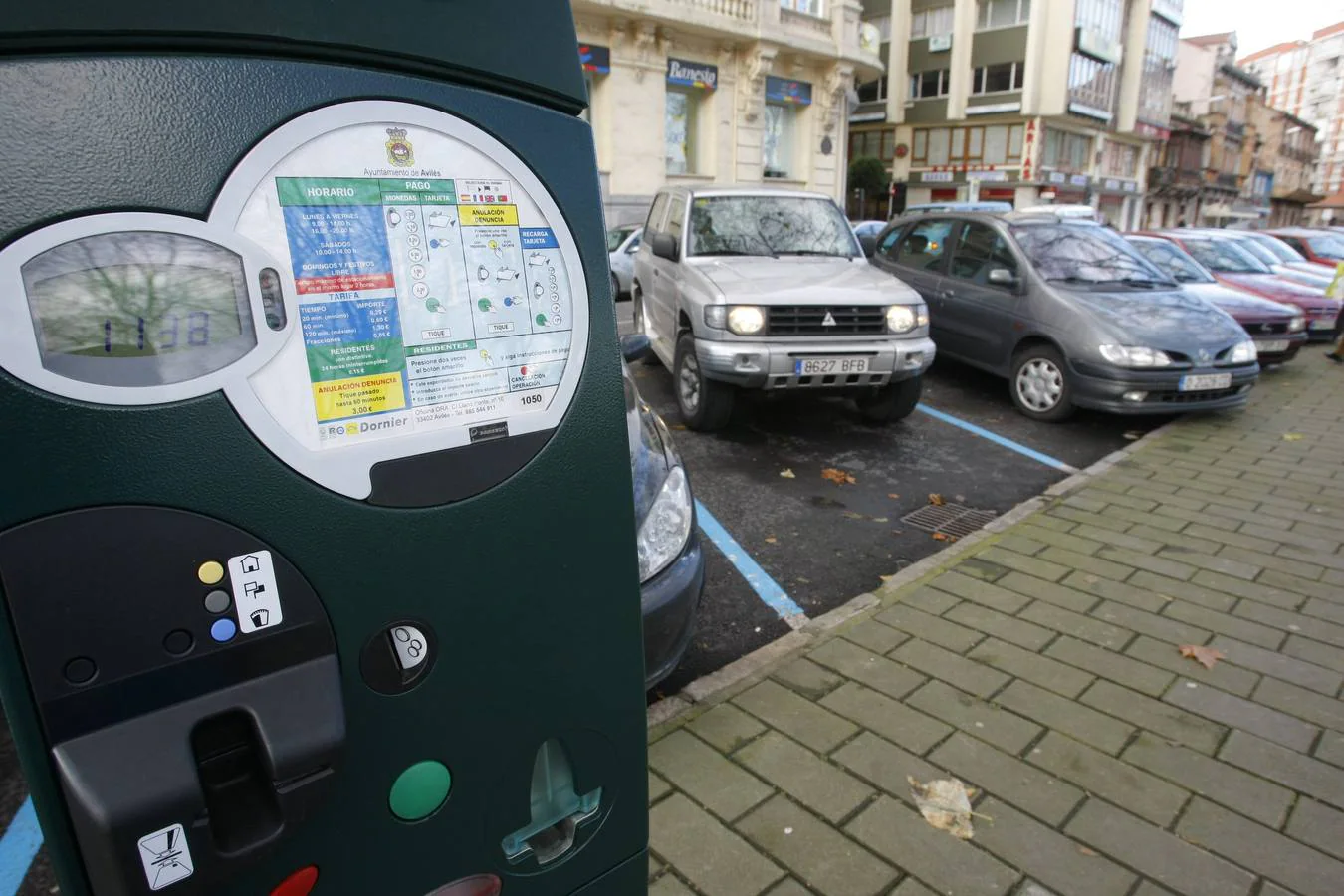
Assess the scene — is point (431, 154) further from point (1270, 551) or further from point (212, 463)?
point (1270, 551)

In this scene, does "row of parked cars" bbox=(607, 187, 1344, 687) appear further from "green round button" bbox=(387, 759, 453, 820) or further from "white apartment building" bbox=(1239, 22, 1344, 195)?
"white apartment building" bbox=(1239, 22, 1344, 195)

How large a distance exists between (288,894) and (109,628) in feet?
1.56

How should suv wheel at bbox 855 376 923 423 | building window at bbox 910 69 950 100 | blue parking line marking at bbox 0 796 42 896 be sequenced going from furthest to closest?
building window at bbox 910 69 950 100 < suv wheel at bbox 855 376 923 423 < blue parking line marking at bbox 0 796 42 896

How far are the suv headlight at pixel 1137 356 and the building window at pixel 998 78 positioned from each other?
37.0m

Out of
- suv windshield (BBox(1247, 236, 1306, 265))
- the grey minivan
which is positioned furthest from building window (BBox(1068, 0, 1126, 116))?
the grey minivan

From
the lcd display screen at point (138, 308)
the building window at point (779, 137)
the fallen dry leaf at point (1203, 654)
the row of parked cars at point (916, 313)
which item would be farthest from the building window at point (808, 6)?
the lcd display screen at point (138, 308)

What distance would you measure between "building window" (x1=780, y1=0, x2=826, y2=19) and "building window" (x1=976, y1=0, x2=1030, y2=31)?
765 inches

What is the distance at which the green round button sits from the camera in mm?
1169

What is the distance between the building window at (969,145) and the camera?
37969mm

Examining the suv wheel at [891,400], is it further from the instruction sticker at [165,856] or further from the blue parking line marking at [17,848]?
the instruction sticker at [165,856]

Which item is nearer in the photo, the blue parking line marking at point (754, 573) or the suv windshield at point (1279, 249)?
the blue parking line marking at point (754, 573)

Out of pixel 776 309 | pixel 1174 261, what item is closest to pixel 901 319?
pixel 776 309

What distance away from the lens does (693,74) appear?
2075 cm

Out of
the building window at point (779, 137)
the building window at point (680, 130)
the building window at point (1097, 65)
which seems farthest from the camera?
the building window at point (1097, 65)
